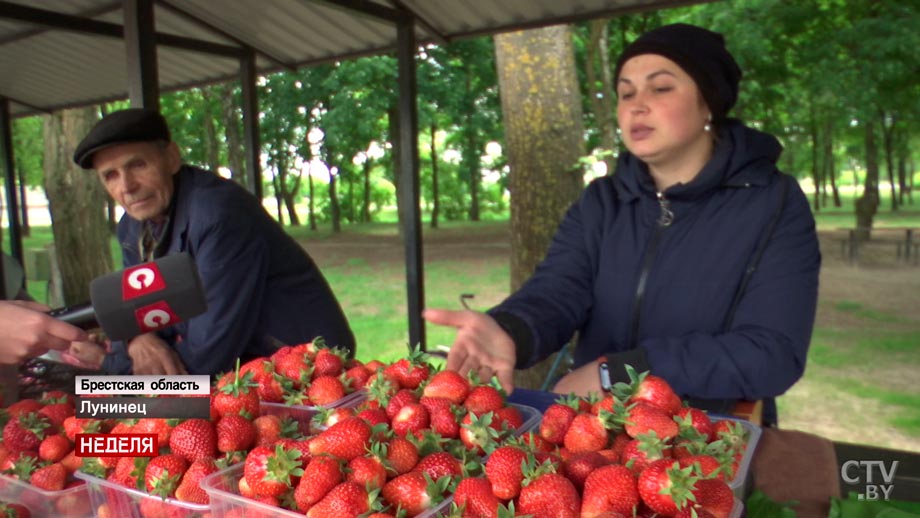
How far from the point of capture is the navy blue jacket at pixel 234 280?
2.61 m

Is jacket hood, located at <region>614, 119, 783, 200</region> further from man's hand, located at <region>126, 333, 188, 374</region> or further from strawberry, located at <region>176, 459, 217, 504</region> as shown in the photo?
man's hand, located at <region>126, 333, 188, 374</region>

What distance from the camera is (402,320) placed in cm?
981

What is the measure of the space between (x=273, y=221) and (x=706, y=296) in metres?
1.80

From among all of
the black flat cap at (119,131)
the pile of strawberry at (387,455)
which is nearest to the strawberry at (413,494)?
the pile of strawberry at (387,455)

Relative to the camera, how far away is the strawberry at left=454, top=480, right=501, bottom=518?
1.08 metres

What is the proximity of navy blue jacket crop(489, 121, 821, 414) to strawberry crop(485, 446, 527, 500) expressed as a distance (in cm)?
83

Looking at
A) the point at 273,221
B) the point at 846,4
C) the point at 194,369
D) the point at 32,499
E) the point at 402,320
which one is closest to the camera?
the point at 32,499

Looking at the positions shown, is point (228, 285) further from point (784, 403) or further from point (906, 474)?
point (784, 403)

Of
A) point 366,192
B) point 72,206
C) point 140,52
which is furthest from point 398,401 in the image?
point 366,192

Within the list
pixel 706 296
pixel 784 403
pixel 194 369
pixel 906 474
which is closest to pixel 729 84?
pixel 706 296

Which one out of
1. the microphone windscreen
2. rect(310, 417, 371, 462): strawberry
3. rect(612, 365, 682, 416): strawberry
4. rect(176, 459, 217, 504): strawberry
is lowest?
rect(176, 459, 217, 504): strawberry

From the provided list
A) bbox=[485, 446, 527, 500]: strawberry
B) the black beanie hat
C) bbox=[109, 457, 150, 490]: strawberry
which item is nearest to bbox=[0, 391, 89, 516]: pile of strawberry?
bbox=[109, 457, 150, 490]: strawberry

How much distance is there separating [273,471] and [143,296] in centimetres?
48

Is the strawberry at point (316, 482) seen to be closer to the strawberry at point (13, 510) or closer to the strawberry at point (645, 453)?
the strawberry at point (645, 453)
